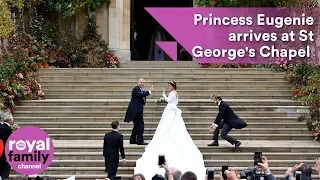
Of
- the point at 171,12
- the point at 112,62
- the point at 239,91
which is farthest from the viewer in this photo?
the point at 171,12

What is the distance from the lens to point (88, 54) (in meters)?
26.6

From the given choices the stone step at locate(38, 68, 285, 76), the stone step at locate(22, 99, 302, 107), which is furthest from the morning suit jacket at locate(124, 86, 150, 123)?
the stone step at locate(38, 68, 285, 76)

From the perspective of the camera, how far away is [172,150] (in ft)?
54.4

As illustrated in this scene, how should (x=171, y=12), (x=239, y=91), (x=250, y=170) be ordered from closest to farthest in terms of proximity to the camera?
(x=250, y=170) < (x=239, y=91) < (x=171, y=12)

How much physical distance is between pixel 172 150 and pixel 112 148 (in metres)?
1.91

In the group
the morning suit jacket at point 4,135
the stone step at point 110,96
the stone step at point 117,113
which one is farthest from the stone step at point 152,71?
the morning suit jacket at point 4,135

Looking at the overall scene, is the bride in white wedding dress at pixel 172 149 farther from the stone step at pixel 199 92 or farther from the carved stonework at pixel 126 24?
the carved stonework at pixel 126 24

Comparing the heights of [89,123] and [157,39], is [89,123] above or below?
Answer: below

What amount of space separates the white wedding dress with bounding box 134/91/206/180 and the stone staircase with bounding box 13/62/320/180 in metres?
0.50

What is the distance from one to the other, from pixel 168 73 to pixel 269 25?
574 centimetres

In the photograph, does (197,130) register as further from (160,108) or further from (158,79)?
(158,79)

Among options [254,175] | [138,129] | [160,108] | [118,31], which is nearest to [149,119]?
[160,108]

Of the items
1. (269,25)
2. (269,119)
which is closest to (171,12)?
(269,25)

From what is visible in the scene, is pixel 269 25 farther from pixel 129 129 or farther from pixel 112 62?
pixel 129 129
